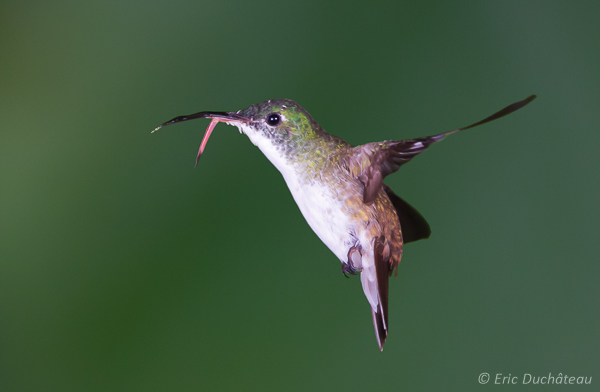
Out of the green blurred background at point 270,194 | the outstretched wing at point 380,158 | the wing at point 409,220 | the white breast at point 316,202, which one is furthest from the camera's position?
the green blurred background at point 270,194

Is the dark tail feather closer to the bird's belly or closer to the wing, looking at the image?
the bird's belly

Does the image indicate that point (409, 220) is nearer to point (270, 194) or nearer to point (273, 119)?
point (273, 119)

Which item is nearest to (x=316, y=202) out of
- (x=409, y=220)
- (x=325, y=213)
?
(x=325, y=213)

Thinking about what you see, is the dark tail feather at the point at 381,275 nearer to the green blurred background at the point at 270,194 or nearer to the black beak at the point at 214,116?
the black beak at the point at 214,116

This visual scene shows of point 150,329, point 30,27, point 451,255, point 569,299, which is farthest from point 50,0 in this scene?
point 569,299

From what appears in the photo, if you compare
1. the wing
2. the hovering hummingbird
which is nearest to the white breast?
the hovering hummingbird

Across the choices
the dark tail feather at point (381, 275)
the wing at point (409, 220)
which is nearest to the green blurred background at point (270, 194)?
the wing at point (409, 220)
